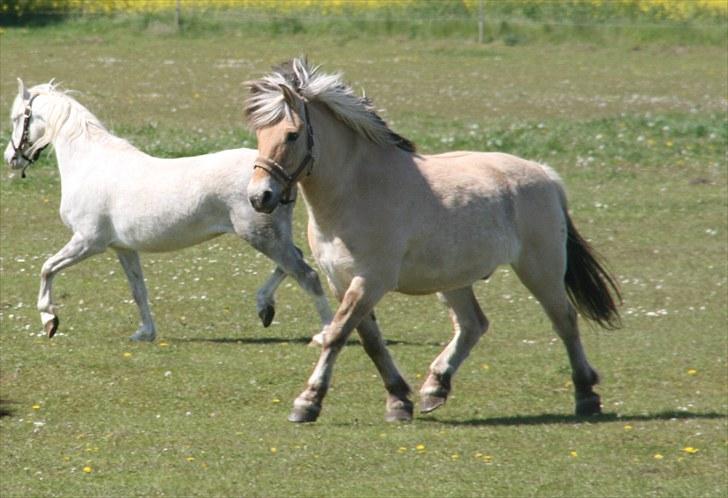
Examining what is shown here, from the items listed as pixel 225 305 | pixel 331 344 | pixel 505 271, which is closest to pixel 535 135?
pixel 505 271

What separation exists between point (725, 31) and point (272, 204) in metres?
31.8

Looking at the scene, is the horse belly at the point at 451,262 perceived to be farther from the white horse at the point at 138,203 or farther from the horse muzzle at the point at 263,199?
the white horse at the point at 138,203

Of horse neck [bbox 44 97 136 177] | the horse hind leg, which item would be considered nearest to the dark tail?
the horse hind leg

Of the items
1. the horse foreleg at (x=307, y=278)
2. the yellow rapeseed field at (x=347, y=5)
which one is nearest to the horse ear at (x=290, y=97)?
the horse foreleg at (x=307, y=278)

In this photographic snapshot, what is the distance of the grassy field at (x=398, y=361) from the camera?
9.16 m

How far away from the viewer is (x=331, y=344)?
9914 mm

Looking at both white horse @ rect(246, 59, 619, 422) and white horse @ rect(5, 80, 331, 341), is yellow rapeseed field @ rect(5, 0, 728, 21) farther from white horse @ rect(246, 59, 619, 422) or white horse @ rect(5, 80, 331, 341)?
white horse @ rect(246, 59, 619, 422)

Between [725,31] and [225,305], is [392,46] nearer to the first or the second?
[725,31]

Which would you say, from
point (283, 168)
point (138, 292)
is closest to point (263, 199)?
point (283, 168)

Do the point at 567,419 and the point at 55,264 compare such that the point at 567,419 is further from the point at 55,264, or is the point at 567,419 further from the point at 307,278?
the point at 55,264

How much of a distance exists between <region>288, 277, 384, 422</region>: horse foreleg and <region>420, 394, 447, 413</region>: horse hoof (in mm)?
889

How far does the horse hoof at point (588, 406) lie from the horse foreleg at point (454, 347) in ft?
2.79

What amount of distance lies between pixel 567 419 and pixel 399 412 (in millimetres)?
1174

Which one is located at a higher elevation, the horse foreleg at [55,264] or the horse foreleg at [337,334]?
the horse foreleg at [337,334]
